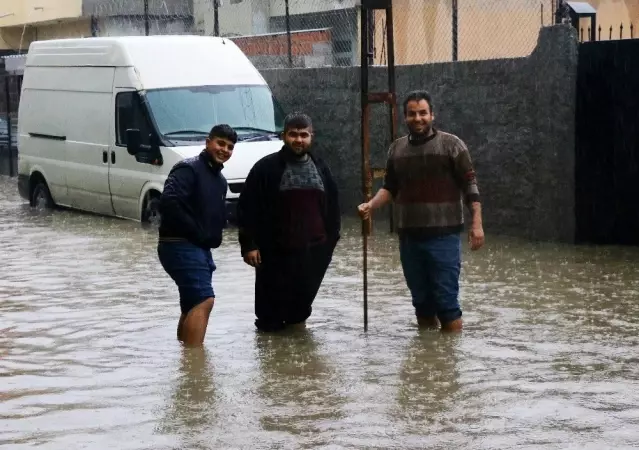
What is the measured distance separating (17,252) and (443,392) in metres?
8.98

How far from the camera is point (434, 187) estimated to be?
10508 mm

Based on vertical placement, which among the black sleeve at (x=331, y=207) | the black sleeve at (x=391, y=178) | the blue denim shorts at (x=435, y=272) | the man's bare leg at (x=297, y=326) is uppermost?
the black sleeve at (x=391, y=178)

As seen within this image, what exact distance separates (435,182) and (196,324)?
194cm

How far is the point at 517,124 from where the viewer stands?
55.3 ft

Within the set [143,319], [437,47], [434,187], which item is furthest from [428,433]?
[437,47]

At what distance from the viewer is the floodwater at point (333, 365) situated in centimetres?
757

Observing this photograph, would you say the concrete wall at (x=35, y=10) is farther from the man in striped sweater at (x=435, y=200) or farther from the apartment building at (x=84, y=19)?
the man in striped sweater at (x=435, y=200)

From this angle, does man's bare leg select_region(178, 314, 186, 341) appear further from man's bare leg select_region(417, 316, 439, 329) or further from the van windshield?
the van windshield

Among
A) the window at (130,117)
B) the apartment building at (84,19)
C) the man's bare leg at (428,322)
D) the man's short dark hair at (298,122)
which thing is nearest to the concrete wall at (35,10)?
the apartment building at (84,19)

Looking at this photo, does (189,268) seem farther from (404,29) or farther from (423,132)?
(404,29)

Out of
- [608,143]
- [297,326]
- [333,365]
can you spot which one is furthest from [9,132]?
[333,365]

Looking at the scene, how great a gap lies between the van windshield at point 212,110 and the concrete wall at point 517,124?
5.02ft

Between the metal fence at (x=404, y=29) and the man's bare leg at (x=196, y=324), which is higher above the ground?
the metal fence at (x=404, y=29)

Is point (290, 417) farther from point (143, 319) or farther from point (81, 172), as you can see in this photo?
point (81, 172)
